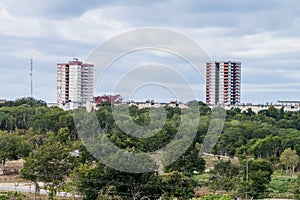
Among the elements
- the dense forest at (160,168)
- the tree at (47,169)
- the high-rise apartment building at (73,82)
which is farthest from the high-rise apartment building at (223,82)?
the tree at (47,169)

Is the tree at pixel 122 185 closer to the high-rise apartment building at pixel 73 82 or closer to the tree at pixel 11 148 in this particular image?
the tree at pixel 11 148


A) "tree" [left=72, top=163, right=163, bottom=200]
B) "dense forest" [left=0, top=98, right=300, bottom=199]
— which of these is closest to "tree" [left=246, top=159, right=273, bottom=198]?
"dense forest" [left=0, top=98, right=300, bottom=199]

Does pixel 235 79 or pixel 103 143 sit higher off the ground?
pixel 235 79

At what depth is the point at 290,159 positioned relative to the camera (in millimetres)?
15852

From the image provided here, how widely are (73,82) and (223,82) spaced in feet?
32.4

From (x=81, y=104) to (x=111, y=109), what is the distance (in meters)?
7.67

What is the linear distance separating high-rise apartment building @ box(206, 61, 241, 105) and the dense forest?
8.79 metres

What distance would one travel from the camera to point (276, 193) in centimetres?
1259

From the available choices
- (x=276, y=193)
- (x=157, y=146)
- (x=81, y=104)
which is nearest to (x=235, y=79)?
(x=81, y=104)

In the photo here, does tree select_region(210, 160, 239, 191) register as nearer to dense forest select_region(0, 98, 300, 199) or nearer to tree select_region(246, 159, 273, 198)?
dense forest select_region(0, 98, 300, 199)

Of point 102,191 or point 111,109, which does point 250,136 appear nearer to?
point 111,109

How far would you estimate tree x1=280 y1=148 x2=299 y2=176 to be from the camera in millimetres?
15844

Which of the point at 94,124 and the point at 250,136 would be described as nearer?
the point at 94,124

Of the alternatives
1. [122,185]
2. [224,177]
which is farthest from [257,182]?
[122,185]
